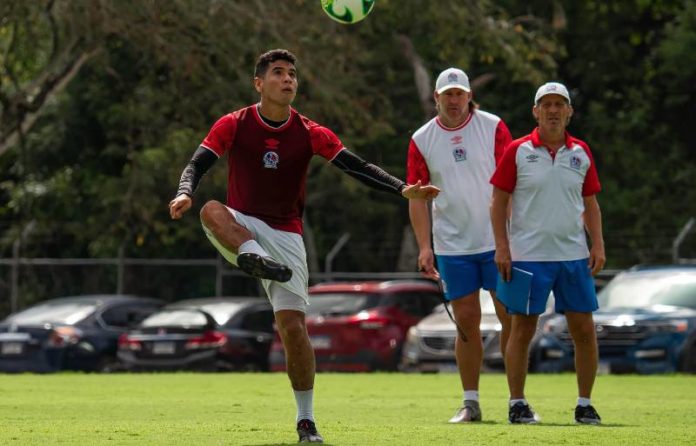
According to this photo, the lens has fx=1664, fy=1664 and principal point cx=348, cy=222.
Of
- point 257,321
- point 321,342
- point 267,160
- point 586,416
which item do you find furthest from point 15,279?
point 267,160

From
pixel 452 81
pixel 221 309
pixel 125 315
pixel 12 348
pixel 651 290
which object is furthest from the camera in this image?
pixel 125 315

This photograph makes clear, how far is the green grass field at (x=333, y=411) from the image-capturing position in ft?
31.5

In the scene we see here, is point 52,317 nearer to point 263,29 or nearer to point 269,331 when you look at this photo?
point 269,331

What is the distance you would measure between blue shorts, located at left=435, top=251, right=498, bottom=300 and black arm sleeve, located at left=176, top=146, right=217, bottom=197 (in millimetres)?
2694

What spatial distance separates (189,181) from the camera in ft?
30.7

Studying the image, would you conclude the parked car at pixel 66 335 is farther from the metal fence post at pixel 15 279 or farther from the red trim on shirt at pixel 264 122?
the red trim on shirt at pixel 264 122

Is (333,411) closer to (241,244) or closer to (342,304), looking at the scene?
(241,244)

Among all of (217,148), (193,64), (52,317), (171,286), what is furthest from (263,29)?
(217,148)

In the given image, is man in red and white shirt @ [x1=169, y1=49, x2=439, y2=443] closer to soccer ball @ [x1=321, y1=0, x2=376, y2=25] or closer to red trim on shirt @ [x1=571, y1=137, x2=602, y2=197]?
red trim on shirt @ [x1=571, y1=137, x2=602, y2=197]

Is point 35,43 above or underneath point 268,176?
above

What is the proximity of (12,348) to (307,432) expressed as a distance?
18240 millimetres

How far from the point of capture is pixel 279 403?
46.6 ft

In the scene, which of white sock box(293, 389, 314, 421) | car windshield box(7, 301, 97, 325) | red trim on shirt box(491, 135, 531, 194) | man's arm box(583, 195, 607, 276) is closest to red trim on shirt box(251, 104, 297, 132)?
white sock box(293, 389, 314, 421)

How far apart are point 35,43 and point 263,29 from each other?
412cm
